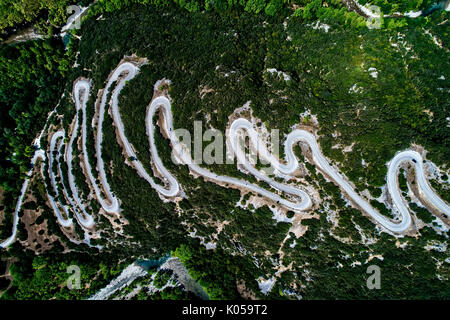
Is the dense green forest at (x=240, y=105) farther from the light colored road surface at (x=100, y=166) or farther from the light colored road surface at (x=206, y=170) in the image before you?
the light colored road surface at (x=100, y=166)

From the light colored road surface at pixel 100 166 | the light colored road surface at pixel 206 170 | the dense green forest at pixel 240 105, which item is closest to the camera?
the light colored road surface at pixel 206 170

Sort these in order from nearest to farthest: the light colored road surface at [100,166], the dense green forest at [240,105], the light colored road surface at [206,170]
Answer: the light colored road surface at [206,170] → the dense green forest at [240,105] → the light colored road surface at [100,166]

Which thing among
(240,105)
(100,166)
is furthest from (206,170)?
(100,166)

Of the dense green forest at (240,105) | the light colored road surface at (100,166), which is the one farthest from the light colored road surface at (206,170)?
the dense green forest at (240,105)

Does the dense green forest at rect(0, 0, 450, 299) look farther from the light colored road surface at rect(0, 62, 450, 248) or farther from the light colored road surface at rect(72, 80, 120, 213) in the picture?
the light colored road surface at rect(72, 80, 120, 213)

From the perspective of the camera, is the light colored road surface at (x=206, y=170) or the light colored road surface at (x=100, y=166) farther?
the light colored road surface at (x=100, y=166)

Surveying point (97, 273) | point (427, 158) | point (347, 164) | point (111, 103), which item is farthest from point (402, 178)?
point (97, 273)

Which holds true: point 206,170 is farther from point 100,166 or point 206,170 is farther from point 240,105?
point 100,166
